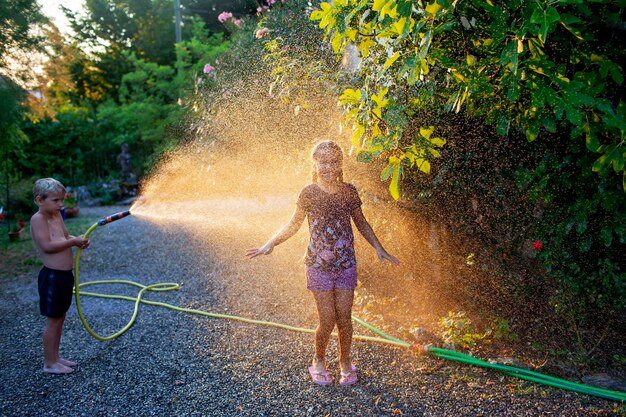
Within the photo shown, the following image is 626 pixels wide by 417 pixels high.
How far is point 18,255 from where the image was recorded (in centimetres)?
715

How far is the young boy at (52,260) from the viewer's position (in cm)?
338

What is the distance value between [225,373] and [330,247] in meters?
1.14

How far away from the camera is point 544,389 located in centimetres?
307

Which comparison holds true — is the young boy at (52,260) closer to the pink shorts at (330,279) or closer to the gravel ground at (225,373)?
the gravel ground at (225,373)

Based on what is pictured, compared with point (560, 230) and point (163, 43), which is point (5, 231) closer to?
point (560, 230)

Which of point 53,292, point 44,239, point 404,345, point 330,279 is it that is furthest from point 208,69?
point 404,345

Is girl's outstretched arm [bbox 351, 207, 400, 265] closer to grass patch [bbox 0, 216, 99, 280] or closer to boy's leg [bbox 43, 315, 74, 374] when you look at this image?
boy's leg [bbox 43, 315, 74, 374]

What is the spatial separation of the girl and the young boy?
1.33m

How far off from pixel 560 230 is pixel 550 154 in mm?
474

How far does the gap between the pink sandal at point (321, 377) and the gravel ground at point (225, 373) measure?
2.0 inches

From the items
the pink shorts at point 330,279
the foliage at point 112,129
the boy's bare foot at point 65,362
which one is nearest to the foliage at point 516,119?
the pink shorts at point 330,279

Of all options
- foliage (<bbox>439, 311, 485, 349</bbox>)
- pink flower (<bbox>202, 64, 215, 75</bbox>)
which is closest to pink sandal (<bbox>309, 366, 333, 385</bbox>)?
foliage (<bbox>439, 311, 485, 349</bbox>)

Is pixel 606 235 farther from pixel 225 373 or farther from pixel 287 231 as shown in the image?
pixel 225 373

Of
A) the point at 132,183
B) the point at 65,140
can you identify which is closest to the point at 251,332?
the point at 132,183
